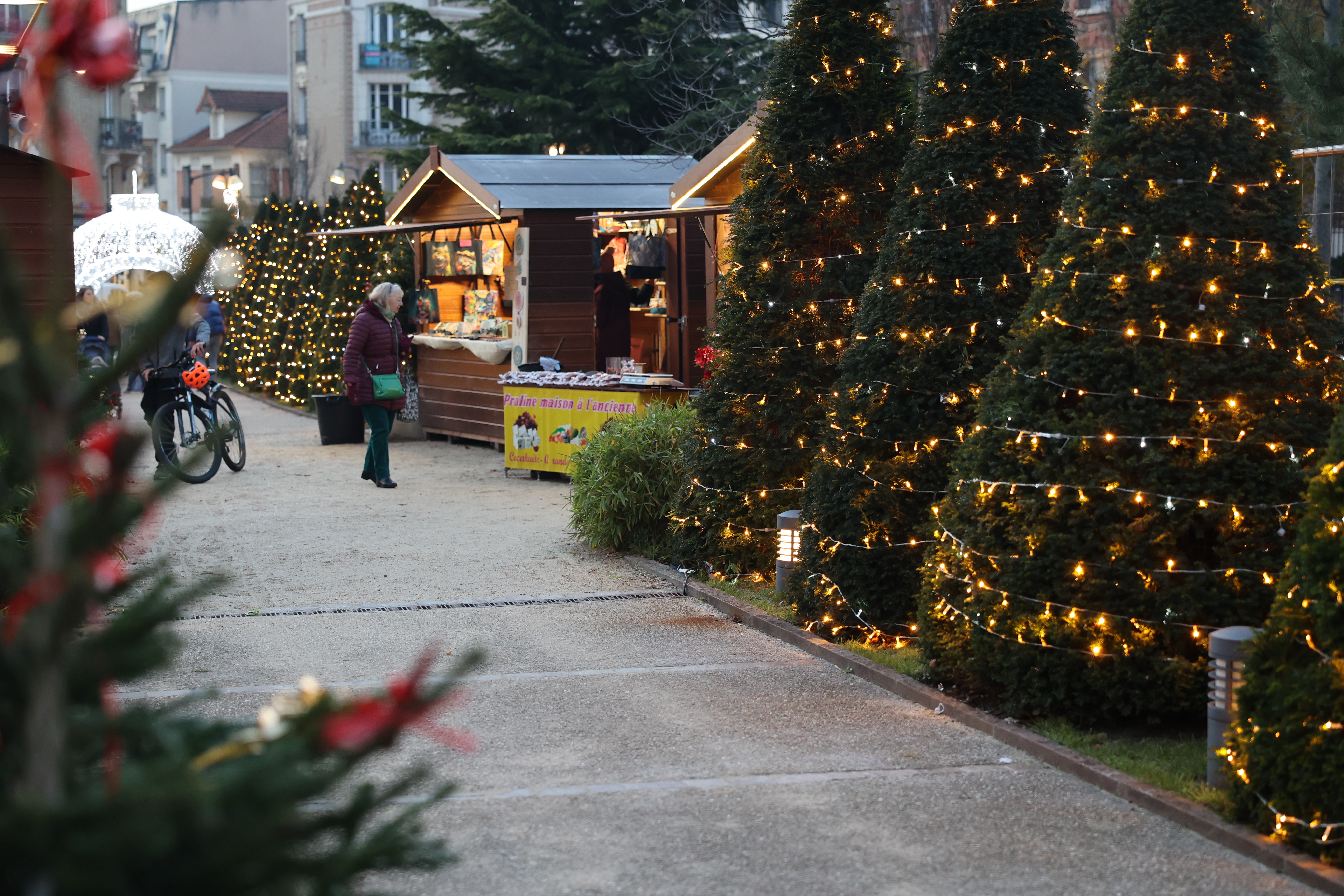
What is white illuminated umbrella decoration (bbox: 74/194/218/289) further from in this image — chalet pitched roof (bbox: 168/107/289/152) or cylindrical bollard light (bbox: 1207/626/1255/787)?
chalet pitched roof (bbox: 168/107/289/152)

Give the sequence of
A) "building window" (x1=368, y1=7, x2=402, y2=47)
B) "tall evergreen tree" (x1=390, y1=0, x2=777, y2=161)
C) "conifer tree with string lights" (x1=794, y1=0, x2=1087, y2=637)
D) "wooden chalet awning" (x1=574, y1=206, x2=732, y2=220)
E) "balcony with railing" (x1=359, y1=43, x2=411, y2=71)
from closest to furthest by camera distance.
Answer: "conifer tree with string lights" (x1=794, y1=0, x2=1087, y2=637)
"wooden chalet awning" (x1=574, y1=206, x2=732, y2=220)
"tall evergreen tree" (x1=390, y1=0, x2=777, y2=161)
"building window" (x1=368, y1=7, x2=402, y2=47)
"balcony with railing" (x1=359, y1=43, x2=411, y2=71)

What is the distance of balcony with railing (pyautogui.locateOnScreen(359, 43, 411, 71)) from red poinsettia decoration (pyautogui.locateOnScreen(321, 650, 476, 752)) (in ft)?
191

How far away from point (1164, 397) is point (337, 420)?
44.7ft

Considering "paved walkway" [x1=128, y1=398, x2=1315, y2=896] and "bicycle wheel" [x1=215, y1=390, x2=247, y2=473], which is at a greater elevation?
"bicycle wheel" [x1=215, y1=390, x2=247, y2=473]

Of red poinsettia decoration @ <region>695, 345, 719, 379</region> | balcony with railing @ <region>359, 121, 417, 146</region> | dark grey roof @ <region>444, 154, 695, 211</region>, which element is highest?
balcony with railing @ <region>359, 121, 417, 146</region>

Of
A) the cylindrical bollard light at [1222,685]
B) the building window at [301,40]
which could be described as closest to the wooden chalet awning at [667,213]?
the cylindrical bollard light at [1222,685]

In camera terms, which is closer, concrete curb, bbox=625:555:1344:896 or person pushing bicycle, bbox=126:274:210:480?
concrete curb, bbox=625:555:1344:896

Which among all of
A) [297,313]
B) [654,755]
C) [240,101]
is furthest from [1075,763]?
[240,101]

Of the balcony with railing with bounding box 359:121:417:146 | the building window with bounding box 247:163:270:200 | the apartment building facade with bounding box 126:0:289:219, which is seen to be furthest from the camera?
the apartment building facade with bounding box 126:0:289:219

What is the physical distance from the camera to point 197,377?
13734mm

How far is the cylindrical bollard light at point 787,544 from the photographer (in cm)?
823

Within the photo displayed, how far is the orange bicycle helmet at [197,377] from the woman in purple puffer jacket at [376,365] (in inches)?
53.0

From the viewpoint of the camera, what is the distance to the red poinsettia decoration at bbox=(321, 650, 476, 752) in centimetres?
181

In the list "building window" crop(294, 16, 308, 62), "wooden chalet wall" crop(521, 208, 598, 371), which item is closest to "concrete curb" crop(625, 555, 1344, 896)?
"wooden chalet wall" crop(521, 208, 598, 371)
